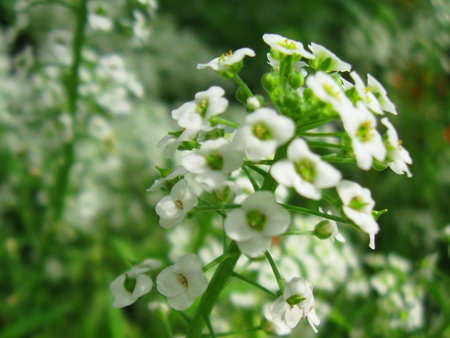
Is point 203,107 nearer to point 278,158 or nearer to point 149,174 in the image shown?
point 278,158

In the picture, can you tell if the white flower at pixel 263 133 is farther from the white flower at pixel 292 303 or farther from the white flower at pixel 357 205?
the white flower at pixel 292 303

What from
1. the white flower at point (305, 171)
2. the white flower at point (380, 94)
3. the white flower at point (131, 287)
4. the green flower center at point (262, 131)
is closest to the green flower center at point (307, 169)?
the white flower at point (305, 171)

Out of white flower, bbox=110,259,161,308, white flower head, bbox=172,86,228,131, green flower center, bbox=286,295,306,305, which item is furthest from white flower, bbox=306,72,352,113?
white flower, bbox=110,259,161,308

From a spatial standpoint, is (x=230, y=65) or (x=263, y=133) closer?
(x=263, y=133)

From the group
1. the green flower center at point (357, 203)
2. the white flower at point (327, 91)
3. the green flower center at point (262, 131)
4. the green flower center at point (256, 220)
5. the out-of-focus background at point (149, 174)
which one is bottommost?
the out-of-focus background at point (149, 174)

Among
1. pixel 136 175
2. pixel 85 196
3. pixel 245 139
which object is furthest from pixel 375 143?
pixel 136 175

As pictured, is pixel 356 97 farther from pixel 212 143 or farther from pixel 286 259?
pixel 286 259

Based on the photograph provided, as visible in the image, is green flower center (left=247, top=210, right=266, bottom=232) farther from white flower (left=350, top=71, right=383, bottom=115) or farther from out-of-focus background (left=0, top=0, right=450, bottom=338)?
out-of-focus background (left=0, top=0, right=450, bottom=338)

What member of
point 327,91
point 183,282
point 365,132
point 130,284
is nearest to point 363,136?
point 365,132
